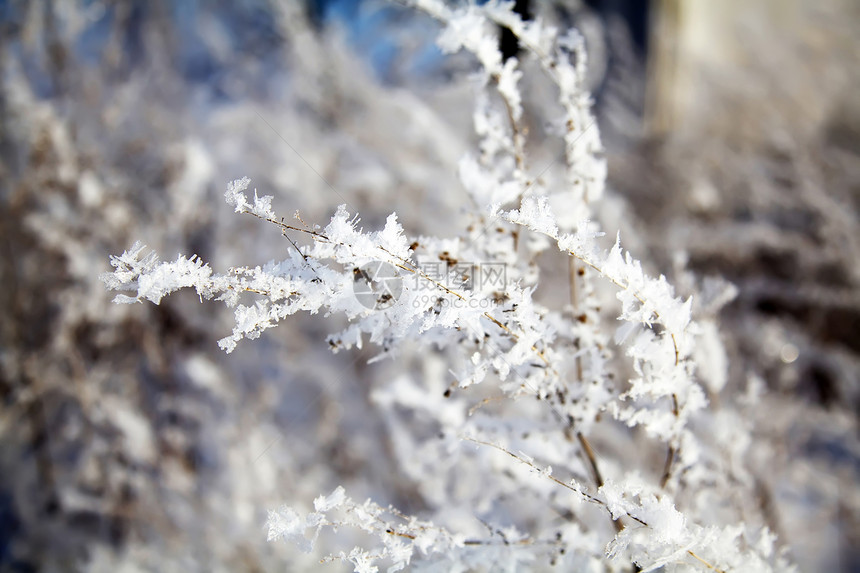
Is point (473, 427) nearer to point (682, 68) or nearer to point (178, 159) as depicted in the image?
point (178, 159)

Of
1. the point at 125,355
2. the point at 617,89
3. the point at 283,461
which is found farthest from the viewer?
the point at 617,89

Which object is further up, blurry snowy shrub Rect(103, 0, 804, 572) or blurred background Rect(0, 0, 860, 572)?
blurred background Rect(0, 0, 860, 572)

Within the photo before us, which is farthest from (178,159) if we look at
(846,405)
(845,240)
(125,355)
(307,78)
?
(846,405)
